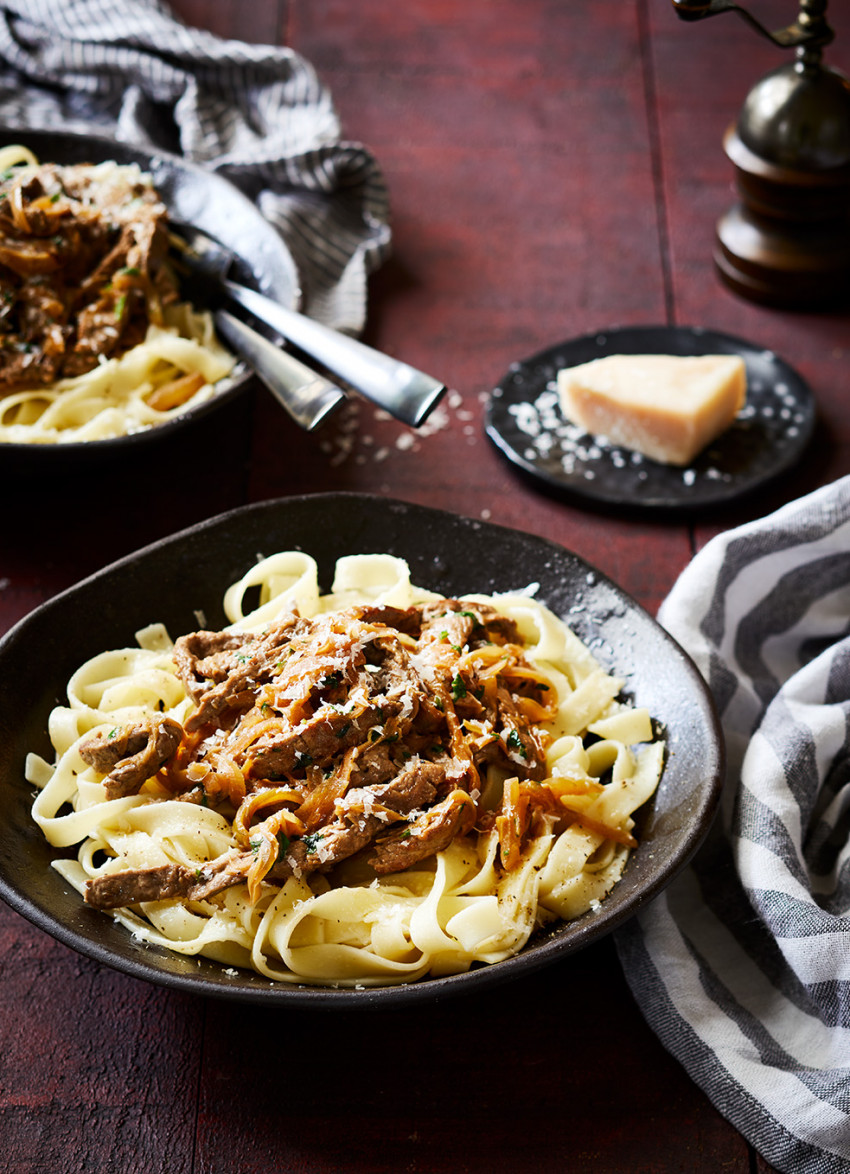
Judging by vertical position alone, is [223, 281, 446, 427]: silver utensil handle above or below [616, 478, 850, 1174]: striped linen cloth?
above

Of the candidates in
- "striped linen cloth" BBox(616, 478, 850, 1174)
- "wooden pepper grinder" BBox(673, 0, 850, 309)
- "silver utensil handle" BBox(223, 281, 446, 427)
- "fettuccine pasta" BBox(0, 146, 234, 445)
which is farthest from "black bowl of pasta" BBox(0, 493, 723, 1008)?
"wooden pepper grinder" BBox(673, 0, 850, 309)

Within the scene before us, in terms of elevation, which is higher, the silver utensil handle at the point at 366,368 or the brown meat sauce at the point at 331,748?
the silver utensil handle at the point at 366,368

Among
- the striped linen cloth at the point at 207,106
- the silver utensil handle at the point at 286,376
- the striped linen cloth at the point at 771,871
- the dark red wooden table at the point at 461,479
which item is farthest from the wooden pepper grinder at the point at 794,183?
the silver utensil handle at the point at 286,376

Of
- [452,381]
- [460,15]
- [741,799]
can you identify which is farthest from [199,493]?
[460,15]

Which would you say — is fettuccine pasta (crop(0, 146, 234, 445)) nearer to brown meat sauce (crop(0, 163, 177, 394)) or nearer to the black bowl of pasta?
brown meat sauce (crop(0, 163, 177, 394))

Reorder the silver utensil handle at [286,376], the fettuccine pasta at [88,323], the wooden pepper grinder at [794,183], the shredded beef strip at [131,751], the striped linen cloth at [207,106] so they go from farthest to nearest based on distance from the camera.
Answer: the striped linen cloth at [207,106] < the wooden pepper grinder at [794,183] < the fettuccine pasta at [88,323] < the silver utensil handle at [286,376] < the shredded beef strip at [131,751]

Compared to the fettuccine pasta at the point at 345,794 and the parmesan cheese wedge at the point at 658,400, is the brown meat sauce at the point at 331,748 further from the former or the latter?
the parmesan cheese wedge at the point at 658,400
